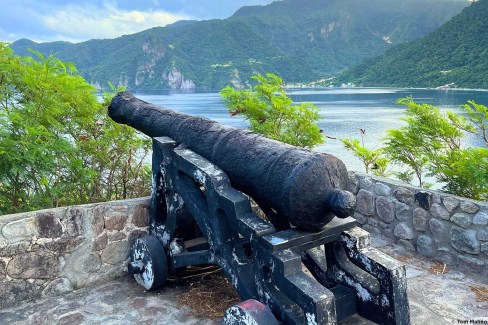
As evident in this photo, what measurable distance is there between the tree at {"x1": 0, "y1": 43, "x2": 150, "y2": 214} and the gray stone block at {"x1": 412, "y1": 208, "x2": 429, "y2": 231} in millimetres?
2989

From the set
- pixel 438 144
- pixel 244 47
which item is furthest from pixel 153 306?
pixel 244 47

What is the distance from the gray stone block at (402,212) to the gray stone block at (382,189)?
161 millimetres

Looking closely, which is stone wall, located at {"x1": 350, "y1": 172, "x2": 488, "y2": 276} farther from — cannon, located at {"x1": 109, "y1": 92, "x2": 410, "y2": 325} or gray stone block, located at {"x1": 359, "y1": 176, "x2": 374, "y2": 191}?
cannon, located at {"x1": 109, "y1": 92, "x2": 410, "y2": 325}

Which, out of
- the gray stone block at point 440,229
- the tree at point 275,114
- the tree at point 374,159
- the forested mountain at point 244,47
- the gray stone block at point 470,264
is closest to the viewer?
the gray stone block at point 470,264

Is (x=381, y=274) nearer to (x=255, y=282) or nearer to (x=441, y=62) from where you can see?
(x=255, y=282)

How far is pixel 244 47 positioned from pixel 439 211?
81.0 meters

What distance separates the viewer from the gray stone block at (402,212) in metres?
4.18

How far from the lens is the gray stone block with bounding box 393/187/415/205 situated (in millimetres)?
4121

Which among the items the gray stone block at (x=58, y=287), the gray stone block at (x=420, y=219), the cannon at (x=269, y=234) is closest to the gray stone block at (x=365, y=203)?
the gray stone block at (x=420, y=219)

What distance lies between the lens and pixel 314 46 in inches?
4729

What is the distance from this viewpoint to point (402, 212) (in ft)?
13.9

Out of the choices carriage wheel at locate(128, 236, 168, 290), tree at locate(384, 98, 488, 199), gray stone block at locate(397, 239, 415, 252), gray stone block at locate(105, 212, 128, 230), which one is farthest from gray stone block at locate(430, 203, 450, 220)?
gray stone block at locate(105, 212, 128, 230)

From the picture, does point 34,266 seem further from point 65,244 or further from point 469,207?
point 469,207

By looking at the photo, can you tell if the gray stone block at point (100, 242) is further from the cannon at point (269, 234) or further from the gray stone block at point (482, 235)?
the gray stone block at point (482, 235)
